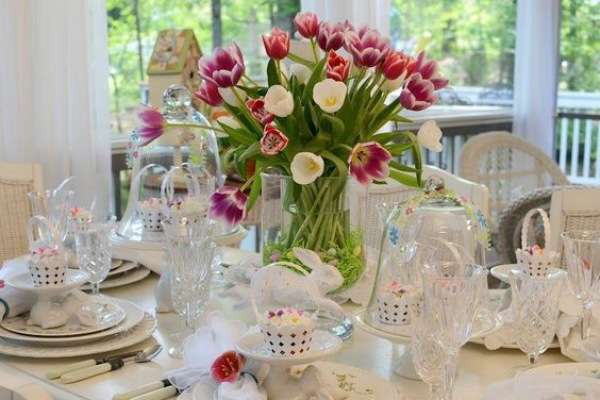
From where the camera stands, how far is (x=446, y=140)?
492cm

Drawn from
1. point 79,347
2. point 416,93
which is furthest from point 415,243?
point 79,347

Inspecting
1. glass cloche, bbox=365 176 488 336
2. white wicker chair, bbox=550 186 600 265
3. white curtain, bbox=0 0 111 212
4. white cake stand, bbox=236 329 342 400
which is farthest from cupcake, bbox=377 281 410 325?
white curtain, bbox=0 0 111 212

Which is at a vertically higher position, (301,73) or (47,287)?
(301,73)

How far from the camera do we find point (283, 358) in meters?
1.18

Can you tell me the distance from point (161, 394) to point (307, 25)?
2.31 feet

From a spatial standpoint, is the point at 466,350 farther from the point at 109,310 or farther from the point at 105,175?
the point at 105,175

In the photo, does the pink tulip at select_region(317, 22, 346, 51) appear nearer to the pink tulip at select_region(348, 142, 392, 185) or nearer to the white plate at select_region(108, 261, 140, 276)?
the pink tulip at select_region(348, 142, 392, 185)

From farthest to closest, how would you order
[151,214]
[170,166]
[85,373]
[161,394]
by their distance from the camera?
[170,166] < [151,214] < [85,373] < [161,394]

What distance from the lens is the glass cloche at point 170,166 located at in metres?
1.96

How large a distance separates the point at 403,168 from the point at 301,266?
0.90 ft

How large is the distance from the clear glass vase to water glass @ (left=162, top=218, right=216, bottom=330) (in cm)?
17

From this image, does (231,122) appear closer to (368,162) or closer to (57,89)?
(368,162)

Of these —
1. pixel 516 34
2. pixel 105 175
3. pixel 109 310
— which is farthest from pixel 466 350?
pixel 516 34

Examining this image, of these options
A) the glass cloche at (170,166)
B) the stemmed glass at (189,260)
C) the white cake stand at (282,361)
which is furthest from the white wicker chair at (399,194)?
the white cake stand at (282,361)
